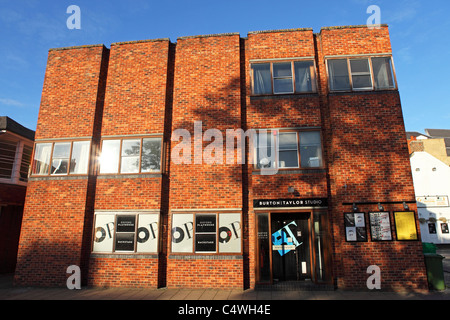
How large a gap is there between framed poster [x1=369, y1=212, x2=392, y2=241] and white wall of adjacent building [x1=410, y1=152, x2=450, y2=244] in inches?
785

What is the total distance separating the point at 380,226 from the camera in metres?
9.71

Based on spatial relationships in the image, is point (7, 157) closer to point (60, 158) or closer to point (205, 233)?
point (60, 158)

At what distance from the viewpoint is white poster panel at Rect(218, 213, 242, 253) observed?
33.0 ft

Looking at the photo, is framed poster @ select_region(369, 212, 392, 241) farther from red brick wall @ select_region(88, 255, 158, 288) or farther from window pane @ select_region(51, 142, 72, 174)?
window pane @ select_region(51, 142, 72, 174)

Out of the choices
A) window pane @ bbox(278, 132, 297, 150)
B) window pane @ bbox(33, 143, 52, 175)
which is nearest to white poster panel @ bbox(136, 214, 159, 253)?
window pane @ bbox(33, 143, 52, 175)

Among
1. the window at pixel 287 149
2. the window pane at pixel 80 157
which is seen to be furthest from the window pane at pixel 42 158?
the window at pixel 287 149

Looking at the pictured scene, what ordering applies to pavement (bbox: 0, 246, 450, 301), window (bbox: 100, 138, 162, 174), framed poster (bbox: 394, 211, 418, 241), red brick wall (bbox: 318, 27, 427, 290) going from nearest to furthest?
pavement (bbox: 0, 246, 450, 301) → red brick wall (bbox: 318, 27, 427, 290) → framed poster (bbox: 394, 211, 418, 241) → window (bbox: 100, 138, 162, 174)

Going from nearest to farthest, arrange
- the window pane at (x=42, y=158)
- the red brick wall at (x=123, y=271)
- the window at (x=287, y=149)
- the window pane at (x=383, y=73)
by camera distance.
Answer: the red brick wall at (x=123, y=271) < the window at (x=287, y=149) < the window pane at (x=383, y=73) < the window pane at (x=42, y=158)

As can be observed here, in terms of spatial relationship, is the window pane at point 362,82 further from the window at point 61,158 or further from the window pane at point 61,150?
the window pane at point 61,150

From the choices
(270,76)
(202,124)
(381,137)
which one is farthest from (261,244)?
(270,76)

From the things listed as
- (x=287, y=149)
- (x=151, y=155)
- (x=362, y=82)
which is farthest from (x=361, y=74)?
(x=151, y=155)

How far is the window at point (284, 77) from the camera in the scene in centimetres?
1132

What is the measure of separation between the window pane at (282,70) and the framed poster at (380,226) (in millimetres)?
6123

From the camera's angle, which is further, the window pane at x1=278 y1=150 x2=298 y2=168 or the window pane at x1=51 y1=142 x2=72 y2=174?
the window pane at x1=51 y1=142 x2=72 y2=174
